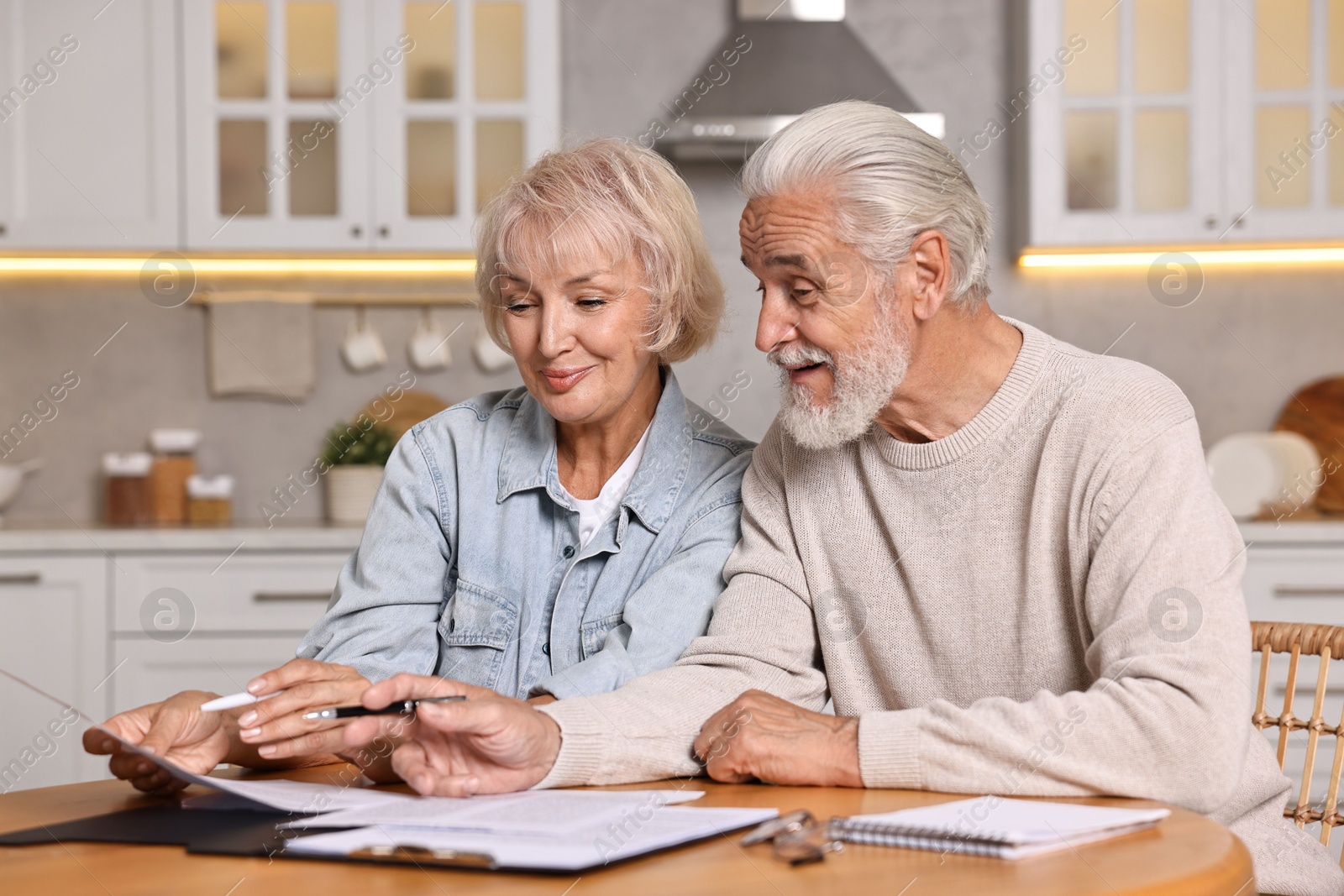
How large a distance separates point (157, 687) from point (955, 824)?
255cm

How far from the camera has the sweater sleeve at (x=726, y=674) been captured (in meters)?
1.11

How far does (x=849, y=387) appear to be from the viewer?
1.35 metres

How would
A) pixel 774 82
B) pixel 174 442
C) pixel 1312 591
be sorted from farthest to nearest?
pixel 174 442, pixel 774 82, pixel 1312 591

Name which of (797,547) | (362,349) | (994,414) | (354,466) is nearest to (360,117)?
(362,349)

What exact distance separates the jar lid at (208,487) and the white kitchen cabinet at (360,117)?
2.06 ft

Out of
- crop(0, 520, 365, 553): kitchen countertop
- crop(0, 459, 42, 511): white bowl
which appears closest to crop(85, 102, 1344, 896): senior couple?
crop(0, 520, 365, 553): kitchen countertop

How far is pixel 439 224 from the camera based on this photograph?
3297mm

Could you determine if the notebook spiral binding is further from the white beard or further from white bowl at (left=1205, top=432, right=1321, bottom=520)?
white bowl at (left=1205, top=432, right=1321, bottom=520)

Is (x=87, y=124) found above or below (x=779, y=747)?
above

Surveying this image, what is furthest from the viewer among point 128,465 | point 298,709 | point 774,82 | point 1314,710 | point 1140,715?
point 128,465

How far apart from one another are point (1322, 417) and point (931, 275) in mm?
2547

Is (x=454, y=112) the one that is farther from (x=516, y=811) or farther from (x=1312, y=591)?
(x=516, y=811)

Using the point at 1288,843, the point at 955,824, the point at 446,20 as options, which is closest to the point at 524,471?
the point at 955,824

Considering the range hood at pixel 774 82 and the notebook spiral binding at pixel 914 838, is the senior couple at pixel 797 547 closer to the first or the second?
the notebook spiral binding at pixel 914 838
